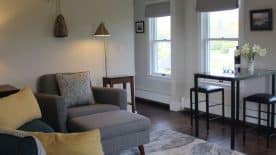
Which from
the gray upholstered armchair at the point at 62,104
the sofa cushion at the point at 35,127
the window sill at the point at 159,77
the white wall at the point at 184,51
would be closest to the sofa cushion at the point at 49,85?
the gray upholstered armchair at the point at 62,104

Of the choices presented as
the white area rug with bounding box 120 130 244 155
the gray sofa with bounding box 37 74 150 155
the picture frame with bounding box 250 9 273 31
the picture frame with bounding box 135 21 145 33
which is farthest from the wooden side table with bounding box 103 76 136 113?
the picture frame with bounding box 250 9 273 31

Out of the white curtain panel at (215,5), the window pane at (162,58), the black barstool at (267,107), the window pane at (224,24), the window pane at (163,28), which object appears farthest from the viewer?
the window pane at (162,58)

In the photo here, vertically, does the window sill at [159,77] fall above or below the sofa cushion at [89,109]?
above

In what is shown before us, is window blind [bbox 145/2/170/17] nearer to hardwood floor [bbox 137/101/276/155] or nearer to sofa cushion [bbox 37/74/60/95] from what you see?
hardwood floor [bbox 137/101/276/155]

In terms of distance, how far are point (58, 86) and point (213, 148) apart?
7.13 ft

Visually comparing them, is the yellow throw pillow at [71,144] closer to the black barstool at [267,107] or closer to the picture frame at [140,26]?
the black barstool at [267,107]

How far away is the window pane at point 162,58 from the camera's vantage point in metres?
6.63

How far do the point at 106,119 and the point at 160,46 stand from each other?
3.35 meters

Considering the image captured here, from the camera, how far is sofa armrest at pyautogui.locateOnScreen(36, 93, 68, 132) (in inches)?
153

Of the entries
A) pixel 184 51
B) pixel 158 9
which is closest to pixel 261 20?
pixel 184 51

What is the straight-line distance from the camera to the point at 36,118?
131 inches

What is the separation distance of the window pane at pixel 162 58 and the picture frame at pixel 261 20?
201cm

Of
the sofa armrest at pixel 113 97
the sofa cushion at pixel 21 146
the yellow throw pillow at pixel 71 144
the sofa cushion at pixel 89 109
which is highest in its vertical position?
the sofa cushion at pixel 21 146

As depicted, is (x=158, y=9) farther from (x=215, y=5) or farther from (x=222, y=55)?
(x=222, y=55)
